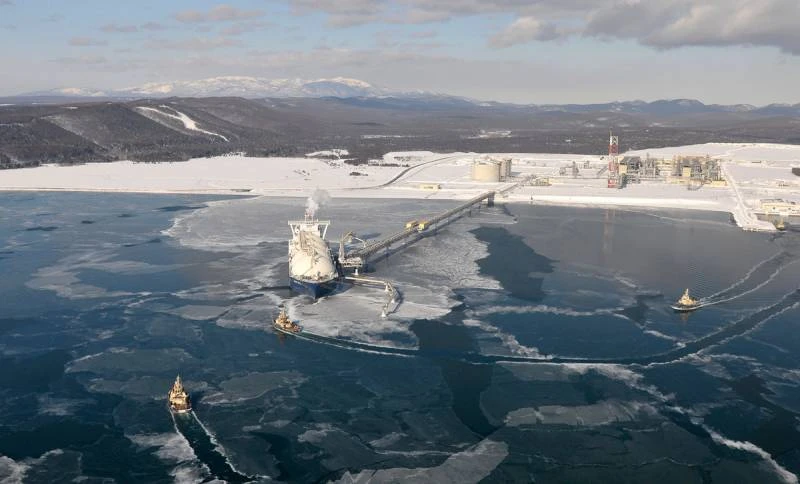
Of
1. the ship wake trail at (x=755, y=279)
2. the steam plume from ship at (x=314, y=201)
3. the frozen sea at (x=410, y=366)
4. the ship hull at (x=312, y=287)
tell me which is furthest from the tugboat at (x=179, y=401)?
the ship wake trail at (x=755, y=279)

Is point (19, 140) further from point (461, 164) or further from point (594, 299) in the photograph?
point (594, 299)

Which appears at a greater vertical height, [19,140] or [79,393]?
[19,140]

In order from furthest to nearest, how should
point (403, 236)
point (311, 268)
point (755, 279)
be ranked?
1. point (403, 236)
2. point (755, 279)
3. point (311, 268)

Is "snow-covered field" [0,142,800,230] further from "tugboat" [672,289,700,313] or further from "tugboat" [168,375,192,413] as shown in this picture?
"tugboat" [168,375,192,413]

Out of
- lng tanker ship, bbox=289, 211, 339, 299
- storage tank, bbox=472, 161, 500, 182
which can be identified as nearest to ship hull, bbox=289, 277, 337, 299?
lng tanker ship, bbox=289, 211, 339, 299

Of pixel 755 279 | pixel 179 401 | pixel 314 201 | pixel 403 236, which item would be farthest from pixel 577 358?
pixel 314 201

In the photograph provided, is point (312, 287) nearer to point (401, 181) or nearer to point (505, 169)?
point (401, 181)

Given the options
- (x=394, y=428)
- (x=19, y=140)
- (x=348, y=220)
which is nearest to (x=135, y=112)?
(x=19, y=140)
